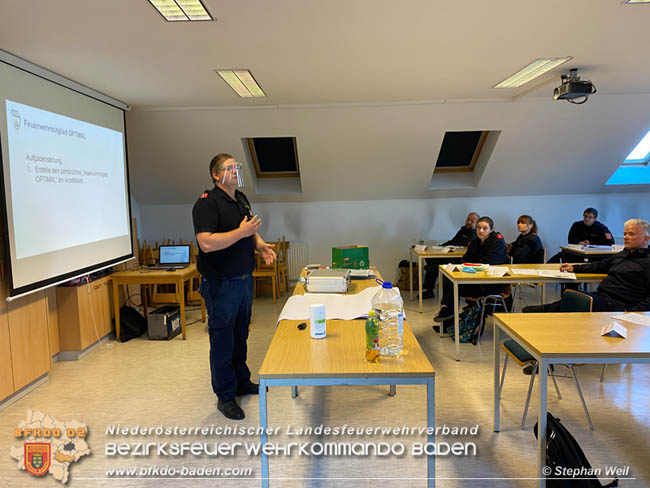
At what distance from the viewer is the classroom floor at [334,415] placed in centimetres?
246

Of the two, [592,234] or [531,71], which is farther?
[592,234]

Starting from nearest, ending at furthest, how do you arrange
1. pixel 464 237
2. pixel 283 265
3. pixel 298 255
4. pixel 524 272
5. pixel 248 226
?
1. pixel 248 226
2. pixel 524 272
3. pixel 464 237
4. pixel 283 265
5. pixel 298 255

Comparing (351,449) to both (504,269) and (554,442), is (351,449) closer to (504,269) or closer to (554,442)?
(554,442)

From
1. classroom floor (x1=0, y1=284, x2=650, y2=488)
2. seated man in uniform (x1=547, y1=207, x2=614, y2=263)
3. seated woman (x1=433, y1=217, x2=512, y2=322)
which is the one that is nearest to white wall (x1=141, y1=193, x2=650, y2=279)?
seated man in uniform (x1=547, y1=207, x2=614, y2=263)

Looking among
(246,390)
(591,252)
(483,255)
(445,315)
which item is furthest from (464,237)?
(246,390)

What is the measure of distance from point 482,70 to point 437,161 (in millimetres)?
2974

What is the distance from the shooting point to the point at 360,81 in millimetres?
4566

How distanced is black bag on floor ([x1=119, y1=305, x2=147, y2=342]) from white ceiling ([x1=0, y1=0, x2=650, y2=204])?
2.38m

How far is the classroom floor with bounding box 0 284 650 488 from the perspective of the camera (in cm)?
246

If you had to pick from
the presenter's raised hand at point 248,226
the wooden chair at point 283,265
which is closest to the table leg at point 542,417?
the presenter's raised hand at point 248,226

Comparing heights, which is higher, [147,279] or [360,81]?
[360,81]

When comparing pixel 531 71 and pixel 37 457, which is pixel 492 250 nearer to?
pixel 531 71

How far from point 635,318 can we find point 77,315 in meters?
4.51

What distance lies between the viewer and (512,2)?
2695 millimetres
